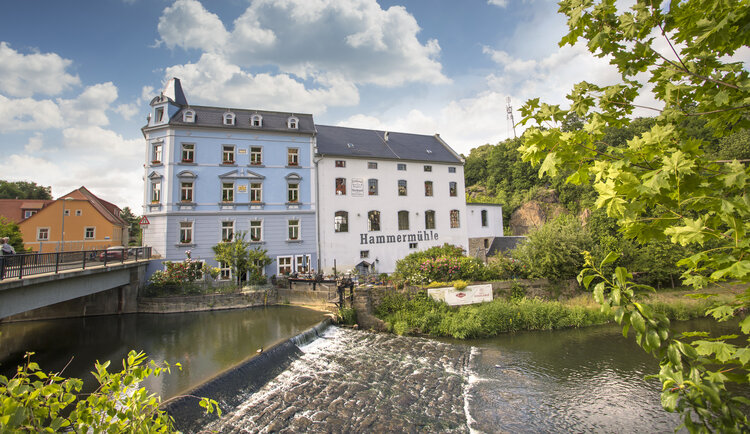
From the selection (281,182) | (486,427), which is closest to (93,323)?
(281,182)

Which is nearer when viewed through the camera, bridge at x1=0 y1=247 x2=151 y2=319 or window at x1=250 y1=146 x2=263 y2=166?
bridge at x1=0 y1=247 x2=151 y2=319

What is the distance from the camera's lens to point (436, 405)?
8820mm

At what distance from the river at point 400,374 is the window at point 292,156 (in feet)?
41.2

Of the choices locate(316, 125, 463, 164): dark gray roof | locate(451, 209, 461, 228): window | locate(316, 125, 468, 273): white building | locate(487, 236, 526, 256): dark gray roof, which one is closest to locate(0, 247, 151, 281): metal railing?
locate(316, 125, 468, 273): white building

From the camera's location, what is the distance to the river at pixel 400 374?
8086mm

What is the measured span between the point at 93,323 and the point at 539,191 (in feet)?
148

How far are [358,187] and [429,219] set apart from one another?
23.0ft

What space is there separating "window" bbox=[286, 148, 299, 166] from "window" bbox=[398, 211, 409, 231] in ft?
30.4

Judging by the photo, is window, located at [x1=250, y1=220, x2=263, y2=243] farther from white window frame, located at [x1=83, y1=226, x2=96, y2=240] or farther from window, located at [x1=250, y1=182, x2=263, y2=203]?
white window frame, located at [x1=83, y1=226, x2=96, y2=240]

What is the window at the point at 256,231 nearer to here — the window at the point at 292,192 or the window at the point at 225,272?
the window at the point at 225,272

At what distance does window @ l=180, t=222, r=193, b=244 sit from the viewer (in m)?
22.4

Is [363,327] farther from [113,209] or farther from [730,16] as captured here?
[113,209]

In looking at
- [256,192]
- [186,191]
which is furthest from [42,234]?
[256,192]

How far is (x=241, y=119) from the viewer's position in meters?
24.9
